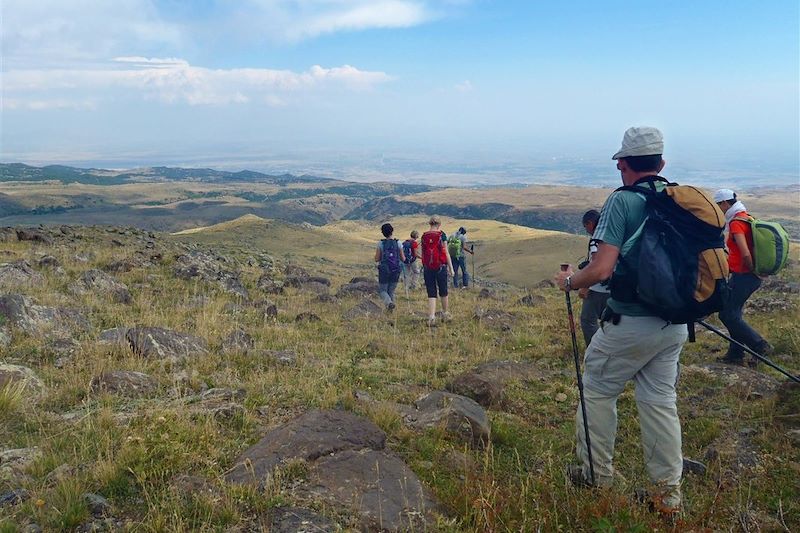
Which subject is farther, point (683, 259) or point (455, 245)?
point (455, 245)

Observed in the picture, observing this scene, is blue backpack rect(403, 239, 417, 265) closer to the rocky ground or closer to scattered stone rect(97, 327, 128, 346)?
the rocky ground

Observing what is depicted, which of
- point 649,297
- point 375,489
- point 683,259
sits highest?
point 683,259

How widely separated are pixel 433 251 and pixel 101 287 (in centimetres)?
686

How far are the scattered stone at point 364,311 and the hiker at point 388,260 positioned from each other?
1.27 ft

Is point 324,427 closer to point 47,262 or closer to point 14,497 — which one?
point 14,497

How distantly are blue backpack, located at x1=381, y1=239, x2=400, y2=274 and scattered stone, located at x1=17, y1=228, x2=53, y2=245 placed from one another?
1246 cm

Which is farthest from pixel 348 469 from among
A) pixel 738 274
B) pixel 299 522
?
pixel 738 274

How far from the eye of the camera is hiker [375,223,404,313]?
12227 millimetres

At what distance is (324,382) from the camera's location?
20.0 ft

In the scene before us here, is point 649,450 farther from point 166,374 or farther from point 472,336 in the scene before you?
point 472,336

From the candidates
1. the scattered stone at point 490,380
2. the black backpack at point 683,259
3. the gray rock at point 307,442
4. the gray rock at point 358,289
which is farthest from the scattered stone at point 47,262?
the black backpack at point 683,259

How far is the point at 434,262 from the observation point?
11102 mm

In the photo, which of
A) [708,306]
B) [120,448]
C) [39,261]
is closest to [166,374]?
[120,448]

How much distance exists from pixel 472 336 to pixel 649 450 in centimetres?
648
